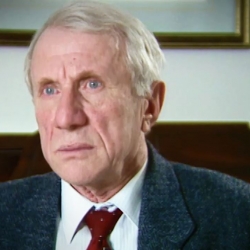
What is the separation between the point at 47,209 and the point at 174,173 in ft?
0.96

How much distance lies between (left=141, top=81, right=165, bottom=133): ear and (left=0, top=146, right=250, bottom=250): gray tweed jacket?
10 cm

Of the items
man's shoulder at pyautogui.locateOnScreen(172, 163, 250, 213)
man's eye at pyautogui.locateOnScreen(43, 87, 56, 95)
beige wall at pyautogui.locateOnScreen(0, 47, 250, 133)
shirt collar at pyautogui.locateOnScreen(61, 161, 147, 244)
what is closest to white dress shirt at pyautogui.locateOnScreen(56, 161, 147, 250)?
shirt collar at pyautogui.locateOnScreen(61, 161, 147, 244)

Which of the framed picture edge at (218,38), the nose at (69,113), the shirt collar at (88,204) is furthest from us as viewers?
the framed picture edge at (218,38)

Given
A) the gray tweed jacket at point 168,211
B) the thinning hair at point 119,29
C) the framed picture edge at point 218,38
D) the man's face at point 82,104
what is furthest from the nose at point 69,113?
the framed picture edge at point 218,38

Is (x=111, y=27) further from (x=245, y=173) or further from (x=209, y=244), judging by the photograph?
(x=245, y=173)

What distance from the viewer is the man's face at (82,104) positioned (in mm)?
973

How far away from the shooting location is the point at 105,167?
3.26 ft

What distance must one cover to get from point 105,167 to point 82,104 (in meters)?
0.13

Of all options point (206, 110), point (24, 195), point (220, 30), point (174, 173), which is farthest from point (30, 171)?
point (220, 30)

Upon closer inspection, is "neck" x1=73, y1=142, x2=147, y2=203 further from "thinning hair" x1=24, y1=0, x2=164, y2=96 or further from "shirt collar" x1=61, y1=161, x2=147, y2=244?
"thinning hair" x1=24, y1=0, x2=164, y2=96

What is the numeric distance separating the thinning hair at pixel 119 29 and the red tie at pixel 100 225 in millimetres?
257

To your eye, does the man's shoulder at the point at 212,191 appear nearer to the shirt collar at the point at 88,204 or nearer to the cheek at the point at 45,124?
the shirt collar at the point at 88,204

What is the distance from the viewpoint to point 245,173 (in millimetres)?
1463

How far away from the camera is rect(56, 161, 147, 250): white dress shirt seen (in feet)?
3.44
